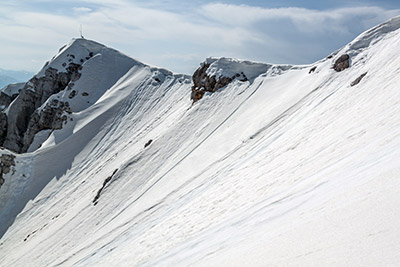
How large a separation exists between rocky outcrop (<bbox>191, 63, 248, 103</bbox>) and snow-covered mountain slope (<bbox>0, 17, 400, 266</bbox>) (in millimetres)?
162

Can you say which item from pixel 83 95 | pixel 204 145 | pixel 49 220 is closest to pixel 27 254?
pixel 49 220

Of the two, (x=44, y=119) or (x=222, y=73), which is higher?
(x=222, y=73)

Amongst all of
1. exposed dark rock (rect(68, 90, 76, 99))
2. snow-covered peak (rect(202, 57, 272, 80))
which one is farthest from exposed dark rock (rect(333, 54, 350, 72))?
exposed dark rock (rect(68, 90, 76, 99))

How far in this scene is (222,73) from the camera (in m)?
37.3

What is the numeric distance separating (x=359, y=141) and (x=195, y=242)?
753cm

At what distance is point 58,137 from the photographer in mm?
50000

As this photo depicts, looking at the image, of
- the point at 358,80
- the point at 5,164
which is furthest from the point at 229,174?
the point at 5,164

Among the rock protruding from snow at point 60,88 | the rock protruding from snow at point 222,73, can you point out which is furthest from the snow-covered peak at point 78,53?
the rock protruding from snow at point 222,73

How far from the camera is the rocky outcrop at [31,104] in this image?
190ft

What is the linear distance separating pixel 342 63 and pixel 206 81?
17055 mm

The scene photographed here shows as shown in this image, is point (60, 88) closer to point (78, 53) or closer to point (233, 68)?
point (78, 53)

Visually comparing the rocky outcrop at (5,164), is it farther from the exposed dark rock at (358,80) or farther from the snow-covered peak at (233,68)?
the exposed dark rock at (358,80)

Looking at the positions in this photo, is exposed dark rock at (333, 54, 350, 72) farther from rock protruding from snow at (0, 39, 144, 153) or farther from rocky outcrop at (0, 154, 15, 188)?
rock protruding from snow at (0, 39, 144, 153)

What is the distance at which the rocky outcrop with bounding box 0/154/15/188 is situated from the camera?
45.2 meters
